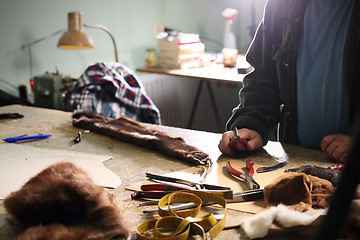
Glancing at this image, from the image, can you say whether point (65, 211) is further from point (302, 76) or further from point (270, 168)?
point (302, 76)

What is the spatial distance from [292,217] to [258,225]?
0.06m

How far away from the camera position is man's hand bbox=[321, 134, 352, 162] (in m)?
1.06

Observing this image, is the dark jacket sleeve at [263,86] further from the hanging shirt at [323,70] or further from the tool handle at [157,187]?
the tool handle at [157,187]

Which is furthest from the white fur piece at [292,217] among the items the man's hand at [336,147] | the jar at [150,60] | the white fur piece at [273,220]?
the jar at [150,60]

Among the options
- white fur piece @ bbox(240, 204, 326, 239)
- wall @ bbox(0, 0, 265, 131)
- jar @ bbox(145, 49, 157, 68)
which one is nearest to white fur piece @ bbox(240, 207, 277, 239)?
white fur piece @ bbox(240, 204, 326, 239)

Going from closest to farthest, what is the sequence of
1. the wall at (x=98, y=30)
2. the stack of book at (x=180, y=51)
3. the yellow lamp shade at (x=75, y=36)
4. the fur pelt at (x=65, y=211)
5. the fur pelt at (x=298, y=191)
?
1. the fur pelt at (x=65, y=211)
2. the fur pelt at (x=298, y=191)
3. the yellow lamp shade at (x=75, y=36)
4. the wall at (x=98, y=30)
5. the stack of book at (x=180, y=51)

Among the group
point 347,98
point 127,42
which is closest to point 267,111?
point 347,98

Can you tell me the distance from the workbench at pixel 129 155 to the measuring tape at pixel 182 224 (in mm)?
24

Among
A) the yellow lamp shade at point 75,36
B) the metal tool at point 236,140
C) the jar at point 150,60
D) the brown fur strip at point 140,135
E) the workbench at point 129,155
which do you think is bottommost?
the workbench at point 129,155

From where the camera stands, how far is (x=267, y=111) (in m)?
1.34

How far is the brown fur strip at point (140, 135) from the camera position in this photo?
1.13 m

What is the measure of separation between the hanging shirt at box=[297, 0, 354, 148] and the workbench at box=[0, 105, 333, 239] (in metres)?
0.16

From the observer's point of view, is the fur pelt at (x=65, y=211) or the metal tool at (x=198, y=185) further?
the metal tool at (x=198, y=185)

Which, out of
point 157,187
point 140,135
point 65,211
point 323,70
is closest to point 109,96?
point 140,135
